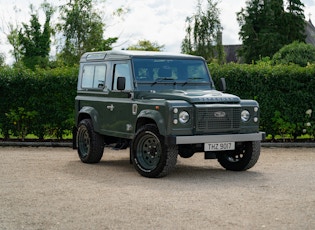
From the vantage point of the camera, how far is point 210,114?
39.8ft

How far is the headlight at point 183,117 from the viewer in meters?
11.8

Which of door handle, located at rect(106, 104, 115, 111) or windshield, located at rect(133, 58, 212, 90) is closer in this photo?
windshield, located at rect(133, 58, 212, 90)

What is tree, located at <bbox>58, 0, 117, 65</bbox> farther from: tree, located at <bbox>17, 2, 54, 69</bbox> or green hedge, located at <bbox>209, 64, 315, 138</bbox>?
green hedge, located at <bbox>209, 64, 315, 138</bbox>

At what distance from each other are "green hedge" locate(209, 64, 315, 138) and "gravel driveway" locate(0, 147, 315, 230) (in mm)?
3845

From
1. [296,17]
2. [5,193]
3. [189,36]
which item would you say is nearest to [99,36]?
[189,36]

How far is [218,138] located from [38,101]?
8499 mm

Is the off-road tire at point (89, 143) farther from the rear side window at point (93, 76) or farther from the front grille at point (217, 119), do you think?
the front grille at point (217, 119)

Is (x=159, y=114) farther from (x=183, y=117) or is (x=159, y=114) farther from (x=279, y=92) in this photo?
(x=279, y=92)

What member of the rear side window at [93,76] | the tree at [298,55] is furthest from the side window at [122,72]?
the tree at [298,55]

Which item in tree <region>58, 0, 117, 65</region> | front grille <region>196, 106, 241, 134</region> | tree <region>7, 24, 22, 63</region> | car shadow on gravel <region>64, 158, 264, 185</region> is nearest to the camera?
car shadow on gravel <region>64, 158, 264, 185</region>

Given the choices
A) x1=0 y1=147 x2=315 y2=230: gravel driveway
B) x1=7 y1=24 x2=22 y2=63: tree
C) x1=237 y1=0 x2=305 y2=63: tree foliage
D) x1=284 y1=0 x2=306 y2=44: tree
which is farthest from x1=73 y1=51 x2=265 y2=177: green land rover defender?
x1=284 y1=0 x2=306 y2=44: tree

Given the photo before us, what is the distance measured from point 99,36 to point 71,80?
27.1 metres

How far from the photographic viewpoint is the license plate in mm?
12075

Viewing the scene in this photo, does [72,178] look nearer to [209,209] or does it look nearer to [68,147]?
[209,209]
